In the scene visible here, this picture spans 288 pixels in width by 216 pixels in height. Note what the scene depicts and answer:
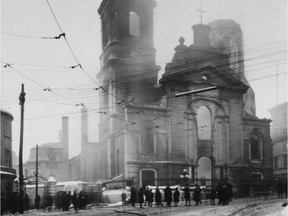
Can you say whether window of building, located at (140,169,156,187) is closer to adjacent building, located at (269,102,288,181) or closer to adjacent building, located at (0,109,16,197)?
adjacent building, located at (0,109,16,197)

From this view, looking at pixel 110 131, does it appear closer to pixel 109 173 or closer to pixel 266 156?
pixel 109 173

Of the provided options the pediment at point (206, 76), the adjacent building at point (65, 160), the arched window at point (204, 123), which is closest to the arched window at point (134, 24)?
the pediment at point (206, 76)

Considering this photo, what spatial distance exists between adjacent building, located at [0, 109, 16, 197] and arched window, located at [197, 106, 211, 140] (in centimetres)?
1850

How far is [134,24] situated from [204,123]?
12.5 metres

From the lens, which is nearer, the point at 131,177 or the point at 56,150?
the point at 131,177

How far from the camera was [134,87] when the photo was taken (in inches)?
1865

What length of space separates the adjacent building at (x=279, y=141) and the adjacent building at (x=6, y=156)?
30537 mm

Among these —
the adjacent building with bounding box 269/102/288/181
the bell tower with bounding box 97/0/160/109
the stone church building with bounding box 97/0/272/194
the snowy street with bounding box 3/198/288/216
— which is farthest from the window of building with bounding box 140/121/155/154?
the snowy street with bounding box 3/198/288/216

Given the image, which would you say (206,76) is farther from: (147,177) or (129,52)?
(147,177)

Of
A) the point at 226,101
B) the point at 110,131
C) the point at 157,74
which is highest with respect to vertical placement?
the point at 157,74

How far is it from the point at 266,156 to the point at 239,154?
3423 mm

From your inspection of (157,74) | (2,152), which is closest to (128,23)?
(157,74)

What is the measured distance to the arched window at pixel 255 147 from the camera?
153ft

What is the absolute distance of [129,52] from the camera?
46781mm
